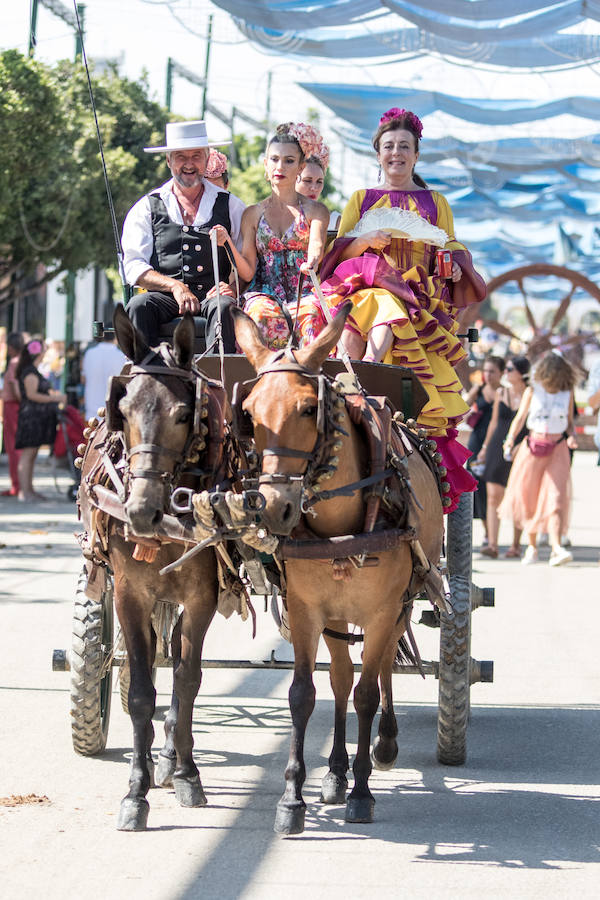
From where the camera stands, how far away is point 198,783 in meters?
5.86

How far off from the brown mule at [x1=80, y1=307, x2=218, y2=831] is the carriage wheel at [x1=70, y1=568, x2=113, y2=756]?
45 cm

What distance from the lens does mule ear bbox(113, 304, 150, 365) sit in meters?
5.29

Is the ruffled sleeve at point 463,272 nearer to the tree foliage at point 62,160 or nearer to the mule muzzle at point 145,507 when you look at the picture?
the mule muzzle at point 145,507

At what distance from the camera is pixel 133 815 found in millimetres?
5461

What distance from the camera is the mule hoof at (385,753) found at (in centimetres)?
649

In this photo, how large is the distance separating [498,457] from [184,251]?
31.8 ft

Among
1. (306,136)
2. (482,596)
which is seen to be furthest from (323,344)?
(482,596)

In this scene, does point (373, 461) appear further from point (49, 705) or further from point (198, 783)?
point (49, 705)

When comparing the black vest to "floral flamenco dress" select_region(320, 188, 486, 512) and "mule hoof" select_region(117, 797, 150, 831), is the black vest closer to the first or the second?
"floral flamenco dress" select_region(320, 188, 486, 512)

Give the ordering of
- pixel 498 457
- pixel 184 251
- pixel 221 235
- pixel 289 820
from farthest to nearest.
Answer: pixel 498 457
pixel 184 251
pixel 221 235
pixel 289 820

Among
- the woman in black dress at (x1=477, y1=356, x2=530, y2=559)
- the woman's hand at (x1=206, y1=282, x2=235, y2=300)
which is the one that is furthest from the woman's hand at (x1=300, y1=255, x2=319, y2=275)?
the woman in black dress at (x1=477, y1=356, x2=530, y2=559)

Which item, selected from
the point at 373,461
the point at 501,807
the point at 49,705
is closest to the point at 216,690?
the point at 49,705

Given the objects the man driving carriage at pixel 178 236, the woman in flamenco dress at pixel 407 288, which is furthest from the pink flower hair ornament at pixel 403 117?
the man driving carriage at pixel 178 236

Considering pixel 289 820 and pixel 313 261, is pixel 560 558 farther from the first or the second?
pixel 289 820
